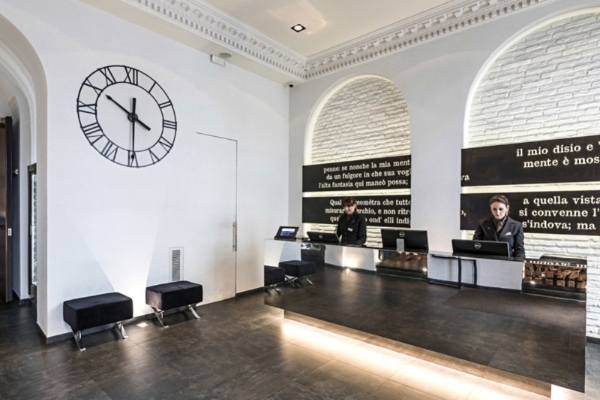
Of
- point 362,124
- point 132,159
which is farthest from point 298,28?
point 132,159

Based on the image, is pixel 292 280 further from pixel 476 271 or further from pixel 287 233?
pixel 476 271

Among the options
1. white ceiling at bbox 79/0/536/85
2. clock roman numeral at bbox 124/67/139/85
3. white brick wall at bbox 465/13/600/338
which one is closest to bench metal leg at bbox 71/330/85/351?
clock roman numeral at bbox 124/67/139/85

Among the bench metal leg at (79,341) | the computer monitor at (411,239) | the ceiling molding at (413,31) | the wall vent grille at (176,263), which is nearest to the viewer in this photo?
the computer monitor at (411,239)

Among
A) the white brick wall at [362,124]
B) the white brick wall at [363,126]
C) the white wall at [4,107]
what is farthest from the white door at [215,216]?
the white wall at [4,107]

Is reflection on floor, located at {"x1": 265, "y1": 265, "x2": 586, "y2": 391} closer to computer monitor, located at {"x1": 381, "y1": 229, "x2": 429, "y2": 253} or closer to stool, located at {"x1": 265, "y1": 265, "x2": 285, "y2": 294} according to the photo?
computer monitor, located at {"x1": 381, "y1": 229, "x2": 429, "y2": 253}

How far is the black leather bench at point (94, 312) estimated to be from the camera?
339cm

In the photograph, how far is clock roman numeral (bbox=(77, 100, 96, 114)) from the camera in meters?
3.76

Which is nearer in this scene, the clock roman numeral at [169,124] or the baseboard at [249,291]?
the clock roman numeral at [169,124]

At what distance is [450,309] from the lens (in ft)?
9.52

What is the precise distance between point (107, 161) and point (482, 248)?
4192 millimetres

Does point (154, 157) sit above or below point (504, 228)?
above

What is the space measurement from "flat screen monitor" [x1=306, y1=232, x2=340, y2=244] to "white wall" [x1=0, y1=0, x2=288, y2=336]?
185 cm

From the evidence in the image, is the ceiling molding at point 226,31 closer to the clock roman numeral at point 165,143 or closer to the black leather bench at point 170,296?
the clock roman numeral at point 165,143

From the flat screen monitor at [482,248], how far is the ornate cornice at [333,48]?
3.08 m
